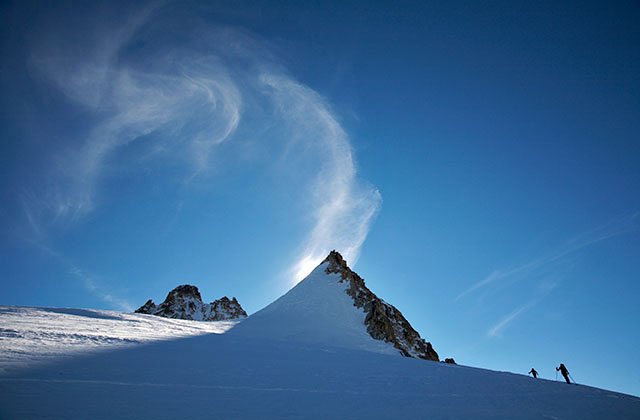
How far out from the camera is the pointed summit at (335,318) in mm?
28516

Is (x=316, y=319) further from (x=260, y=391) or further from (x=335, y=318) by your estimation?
(x=260, y=391)

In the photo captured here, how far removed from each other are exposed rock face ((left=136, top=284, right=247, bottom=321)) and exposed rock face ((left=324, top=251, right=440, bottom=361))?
195 feet

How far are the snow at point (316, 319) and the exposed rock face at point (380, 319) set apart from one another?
3.16ft

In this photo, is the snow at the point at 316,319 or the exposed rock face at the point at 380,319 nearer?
the snow at the point at 316,319

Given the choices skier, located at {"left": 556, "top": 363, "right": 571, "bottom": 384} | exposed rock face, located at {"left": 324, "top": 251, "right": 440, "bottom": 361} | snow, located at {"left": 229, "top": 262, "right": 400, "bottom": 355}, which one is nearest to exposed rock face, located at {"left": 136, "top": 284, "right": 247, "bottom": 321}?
exposed rock face, located at {"left": 324, "top": 251, "right": 440, "bottom": 361}

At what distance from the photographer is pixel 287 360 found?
1267 centimetres

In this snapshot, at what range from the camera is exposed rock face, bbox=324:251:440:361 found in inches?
1366

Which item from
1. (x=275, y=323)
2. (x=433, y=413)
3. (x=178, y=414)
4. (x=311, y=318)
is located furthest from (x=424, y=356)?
(x=178, y=414)

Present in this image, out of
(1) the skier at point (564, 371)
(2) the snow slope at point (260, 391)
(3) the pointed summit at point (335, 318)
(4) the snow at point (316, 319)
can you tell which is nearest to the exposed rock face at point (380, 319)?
(3) the pointed summit at point (335, 318)

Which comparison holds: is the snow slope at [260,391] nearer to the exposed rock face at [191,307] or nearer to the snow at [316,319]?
the snow at [316,319]

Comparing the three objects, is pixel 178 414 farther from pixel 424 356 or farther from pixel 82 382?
pixel 424 356

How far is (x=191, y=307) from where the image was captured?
308ft

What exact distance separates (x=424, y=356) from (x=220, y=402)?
1777 inches

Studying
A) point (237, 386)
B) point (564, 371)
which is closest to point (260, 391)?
point (237, 386)
